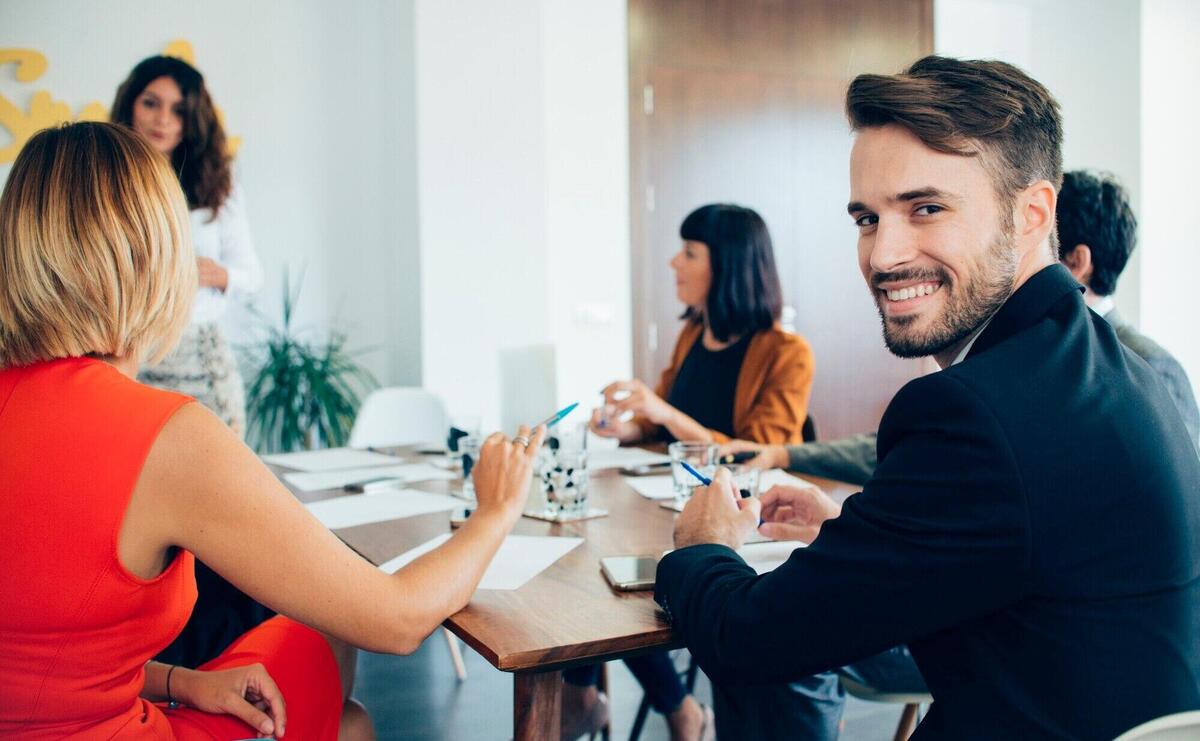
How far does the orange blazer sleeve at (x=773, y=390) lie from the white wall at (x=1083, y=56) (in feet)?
9.60

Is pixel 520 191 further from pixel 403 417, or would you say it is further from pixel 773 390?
pixel 773 390

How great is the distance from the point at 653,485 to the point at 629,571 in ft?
2.35

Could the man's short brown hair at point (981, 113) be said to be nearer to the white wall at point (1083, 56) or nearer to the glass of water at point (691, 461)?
the glass of water at point (691, 461)

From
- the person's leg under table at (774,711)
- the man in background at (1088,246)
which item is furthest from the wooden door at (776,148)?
the person's leg under table at (774,711)

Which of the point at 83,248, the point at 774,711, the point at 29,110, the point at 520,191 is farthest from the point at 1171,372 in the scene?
the point at 29,110

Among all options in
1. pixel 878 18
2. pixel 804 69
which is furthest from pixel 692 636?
pixel 878 18

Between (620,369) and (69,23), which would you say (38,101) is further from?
(620,369)

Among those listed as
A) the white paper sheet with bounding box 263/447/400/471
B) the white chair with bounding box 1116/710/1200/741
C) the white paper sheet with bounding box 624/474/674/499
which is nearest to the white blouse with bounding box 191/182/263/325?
the white paper sheet with bounding box 263/447/400/471

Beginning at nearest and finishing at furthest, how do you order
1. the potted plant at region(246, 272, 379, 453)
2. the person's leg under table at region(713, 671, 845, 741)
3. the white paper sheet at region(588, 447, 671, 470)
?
the person's leg under table at region(713, 671, 845, 741) < the white paper sheet at region(588, 447, 671, 470) < the potted plant at region(246, 272, 379, 453)

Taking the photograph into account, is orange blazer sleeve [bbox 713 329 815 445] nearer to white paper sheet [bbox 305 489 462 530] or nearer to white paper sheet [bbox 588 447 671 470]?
white paper sheet [bbox 588 447 671 470]

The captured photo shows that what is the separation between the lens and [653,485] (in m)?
2.04

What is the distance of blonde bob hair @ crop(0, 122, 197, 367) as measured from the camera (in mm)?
1094

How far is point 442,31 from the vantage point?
4.07 metres

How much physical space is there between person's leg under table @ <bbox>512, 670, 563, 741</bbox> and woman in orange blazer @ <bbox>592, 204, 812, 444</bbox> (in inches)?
55.8
